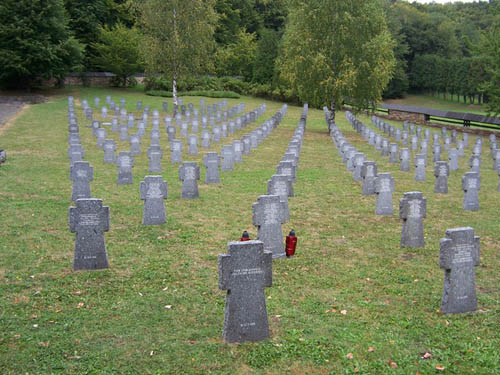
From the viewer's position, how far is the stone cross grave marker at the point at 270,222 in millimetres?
9375

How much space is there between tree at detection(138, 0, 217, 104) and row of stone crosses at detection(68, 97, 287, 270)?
2069cm

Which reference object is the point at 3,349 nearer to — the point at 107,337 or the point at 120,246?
the point at 107,337

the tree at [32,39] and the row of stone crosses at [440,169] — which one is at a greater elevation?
A: the tree at [32,39]

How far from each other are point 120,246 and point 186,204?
11.8 feet

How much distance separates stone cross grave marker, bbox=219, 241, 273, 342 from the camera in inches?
254

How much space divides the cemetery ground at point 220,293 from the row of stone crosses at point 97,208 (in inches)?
9.9

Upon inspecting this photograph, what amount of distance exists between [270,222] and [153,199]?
2988 millimetres

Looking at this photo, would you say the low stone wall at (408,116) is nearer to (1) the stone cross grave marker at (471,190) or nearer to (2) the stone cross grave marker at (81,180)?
(1) the stone cross grave marker at (471,190)

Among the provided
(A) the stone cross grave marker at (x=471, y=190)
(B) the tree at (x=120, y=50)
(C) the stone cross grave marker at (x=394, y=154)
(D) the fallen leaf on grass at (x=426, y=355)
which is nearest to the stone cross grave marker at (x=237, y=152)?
(C) the stone cross grave marker at (x=394, y=154)

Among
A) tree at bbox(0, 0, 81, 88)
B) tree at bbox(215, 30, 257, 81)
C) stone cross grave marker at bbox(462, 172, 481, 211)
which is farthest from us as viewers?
tree at bbox(215, 30, 257, 81)

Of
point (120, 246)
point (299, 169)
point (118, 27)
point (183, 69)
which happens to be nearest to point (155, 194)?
point (120, 246)

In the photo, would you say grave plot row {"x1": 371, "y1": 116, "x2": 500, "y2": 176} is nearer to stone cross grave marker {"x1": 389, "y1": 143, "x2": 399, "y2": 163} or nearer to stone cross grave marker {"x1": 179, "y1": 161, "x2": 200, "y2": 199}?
stone cross grave marker {"x1": 389, "y1": 143, "x2": 399, "y2": 163}

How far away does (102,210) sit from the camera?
868 centimetres

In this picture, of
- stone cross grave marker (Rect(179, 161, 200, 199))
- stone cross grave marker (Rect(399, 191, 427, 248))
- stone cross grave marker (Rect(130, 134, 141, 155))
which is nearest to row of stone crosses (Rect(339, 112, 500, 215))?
stone cross grave marker (Rect(399, 191, 427, 248))
